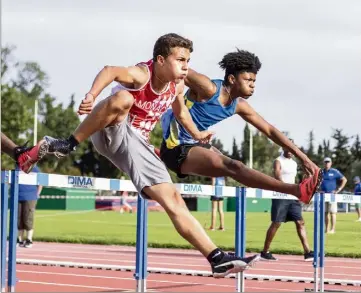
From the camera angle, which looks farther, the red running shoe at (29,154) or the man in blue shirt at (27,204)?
the man in blue shirt at (27,204)

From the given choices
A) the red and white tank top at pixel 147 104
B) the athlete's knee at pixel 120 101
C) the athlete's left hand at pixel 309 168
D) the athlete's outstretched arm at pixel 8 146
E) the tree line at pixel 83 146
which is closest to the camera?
the athlete's knee at pixel 120 101

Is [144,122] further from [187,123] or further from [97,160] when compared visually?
[97,160]

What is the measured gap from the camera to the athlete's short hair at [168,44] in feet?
19.2

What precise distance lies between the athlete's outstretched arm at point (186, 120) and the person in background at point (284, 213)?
6.79 metres

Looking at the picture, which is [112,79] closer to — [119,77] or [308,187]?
[119,77]

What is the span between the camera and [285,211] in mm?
13297

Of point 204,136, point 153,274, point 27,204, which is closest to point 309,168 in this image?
point 204,136

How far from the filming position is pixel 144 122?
5965 millimetres

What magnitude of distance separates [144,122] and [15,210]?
1.15 m

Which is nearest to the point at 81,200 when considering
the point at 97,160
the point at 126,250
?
the point at 126,250

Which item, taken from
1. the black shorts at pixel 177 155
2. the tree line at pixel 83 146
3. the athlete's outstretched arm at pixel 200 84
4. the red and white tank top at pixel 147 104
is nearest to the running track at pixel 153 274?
the black shorts at pixel 177 155

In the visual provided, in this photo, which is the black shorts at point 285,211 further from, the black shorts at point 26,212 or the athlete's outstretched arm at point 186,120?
the athlete's outstretched arm at point 186,120

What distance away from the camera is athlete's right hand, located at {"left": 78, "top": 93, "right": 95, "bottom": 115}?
5301mm

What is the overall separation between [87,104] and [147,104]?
24.8 inches
